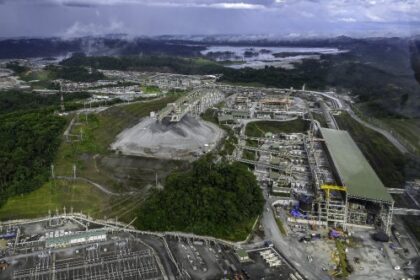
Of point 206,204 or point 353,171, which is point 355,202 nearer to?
point 353,171

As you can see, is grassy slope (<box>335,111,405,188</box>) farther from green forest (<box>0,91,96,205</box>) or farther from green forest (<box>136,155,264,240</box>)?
green forest (<box>0,91,96,205</box>)

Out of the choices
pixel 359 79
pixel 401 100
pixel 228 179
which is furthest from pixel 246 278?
pixel 359 79

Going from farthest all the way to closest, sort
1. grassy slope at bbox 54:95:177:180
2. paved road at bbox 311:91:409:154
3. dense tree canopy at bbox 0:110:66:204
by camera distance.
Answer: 1. paved road at bbox 311:91:409:154
2. grassy slope at bbox 54:95:177:180
3. dense tree canopy at bbox 0:110:66:204

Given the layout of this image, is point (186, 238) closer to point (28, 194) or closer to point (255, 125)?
point (28, 194)

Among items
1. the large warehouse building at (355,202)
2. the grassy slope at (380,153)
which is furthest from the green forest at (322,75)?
the large warehouse building at (355,202)

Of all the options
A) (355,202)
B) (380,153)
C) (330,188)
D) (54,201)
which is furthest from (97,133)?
(380,153)

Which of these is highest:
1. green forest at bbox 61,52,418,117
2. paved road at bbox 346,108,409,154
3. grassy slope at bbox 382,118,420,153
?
green forest at bbox 61,52,418,117

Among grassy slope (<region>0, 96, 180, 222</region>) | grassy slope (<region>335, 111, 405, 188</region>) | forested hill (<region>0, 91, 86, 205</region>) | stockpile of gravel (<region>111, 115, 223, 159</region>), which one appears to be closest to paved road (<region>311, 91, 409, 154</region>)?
grassy slope (<region>335, 111, 405, 188</region>)
